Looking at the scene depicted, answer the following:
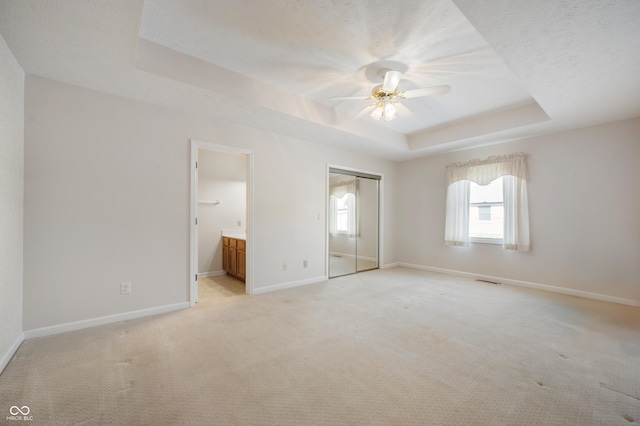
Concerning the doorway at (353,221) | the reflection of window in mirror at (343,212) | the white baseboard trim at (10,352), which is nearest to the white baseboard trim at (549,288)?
the doorway at (353,221)

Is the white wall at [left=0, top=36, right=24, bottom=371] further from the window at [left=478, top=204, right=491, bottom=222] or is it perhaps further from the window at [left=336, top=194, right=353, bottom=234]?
the window at [left=478, top=204, right=491, bottom=222]

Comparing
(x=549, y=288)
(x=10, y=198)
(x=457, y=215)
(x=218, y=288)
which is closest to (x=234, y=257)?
(x=218, y=288)

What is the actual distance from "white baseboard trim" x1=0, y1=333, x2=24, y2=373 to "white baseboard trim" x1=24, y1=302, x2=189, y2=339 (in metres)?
0.11

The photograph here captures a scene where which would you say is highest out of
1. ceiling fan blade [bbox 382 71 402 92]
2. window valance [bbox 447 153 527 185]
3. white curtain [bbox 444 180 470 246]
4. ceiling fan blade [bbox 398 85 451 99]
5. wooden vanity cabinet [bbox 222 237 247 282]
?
ceiling fan blade [bbox 382 71 402 92]

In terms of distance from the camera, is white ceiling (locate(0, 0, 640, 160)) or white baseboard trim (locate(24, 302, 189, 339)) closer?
white ceiling (locate(0, 0, 640, 160))

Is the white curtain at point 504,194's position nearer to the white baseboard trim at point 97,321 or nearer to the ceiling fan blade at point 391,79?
the ceiling fan blade at point 391,79

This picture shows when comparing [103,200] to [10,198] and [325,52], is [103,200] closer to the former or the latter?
[10,198]

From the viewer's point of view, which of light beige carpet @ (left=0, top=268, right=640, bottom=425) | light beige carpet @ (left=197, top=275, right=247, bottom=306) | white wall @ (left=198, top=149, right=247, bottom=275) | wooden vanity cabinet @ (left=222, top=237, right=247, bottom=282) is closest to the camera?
light beige carpet @ (left=0, top=268, right=640, bottom=425)

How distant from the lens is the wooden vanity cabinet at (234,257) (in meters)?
4.50

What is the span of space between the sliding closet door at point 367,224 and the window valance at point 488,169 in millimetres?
1533

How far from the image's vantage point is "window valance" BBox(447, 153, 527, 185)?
438 cm

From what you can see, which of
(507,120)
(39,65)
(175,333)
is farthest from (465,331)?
(39,65)

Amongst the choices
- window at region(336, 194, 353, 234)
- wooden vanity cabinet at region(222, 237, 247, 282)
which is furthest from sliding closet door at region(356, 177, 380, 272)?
wooden vanity cabinet at region(222, 237, 247, 282)

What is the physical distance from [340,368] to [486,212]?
422cm
